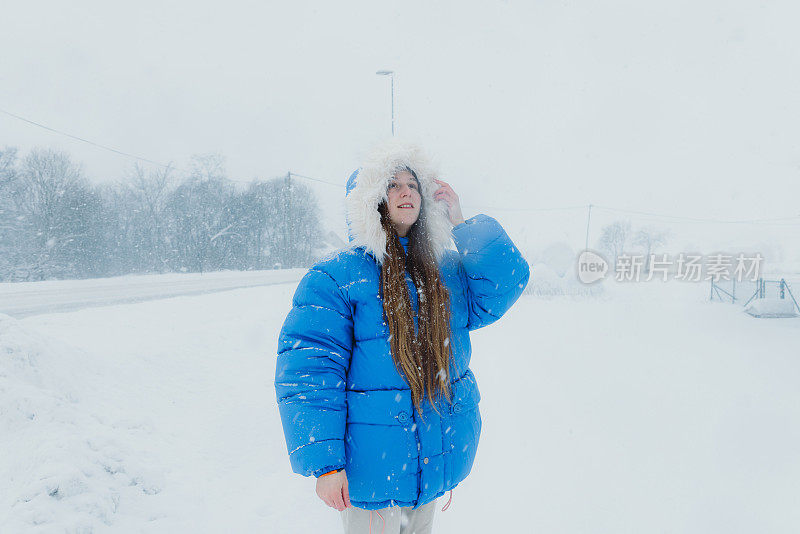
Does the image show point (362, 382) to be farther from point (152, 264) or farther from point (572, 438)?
point (152, 264)

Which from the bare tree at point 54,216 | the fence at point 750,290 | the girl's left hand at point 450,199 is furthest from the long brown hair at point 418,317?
the bare tree at point 54,216

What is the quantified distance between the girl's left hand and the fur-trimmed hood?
0.02 m

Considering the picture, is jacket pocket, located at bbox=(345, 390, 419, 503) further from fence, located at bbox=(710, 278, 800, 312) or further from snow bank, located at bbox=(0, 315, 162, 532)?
fence, located at bbox=(710, 278, 800, 312)

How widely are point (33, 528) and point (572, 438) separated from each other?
4236mm

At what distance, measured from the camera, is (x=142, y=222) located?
29.2m

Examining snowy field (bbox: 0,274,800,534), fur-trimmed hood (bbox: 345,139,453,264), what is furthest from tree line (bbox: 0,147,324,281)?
fur-trimmed hood (bbox: 345,139,453,264)

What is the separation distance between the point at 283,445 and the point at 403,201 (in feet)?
11.4

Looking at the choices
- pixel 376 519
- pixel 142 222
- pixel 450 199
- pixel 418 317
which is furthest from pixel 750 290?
pixel 142 222

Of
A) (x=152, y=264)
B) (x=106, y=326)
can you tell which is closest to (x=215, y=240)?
(x=152, y=264)

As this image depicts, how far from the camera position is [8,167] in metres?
21.9

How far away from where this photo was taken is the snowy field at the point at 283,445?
9.53ft

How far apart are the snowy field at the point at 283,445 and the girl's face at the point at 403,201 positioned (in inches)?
89.8

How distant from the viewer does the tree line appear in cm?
2312

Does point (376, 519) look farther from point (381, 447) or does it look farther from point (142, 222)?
point (142, 222)
